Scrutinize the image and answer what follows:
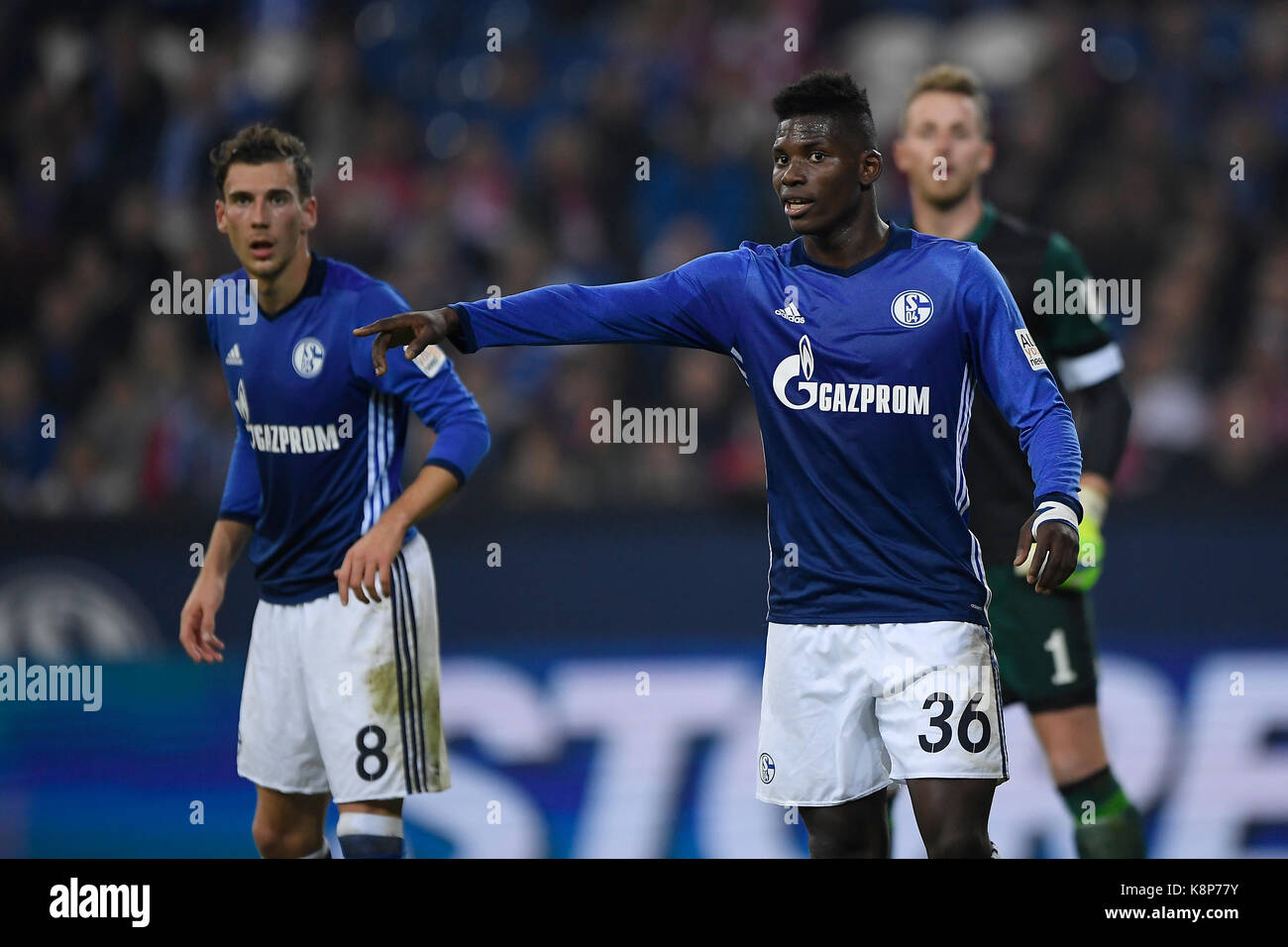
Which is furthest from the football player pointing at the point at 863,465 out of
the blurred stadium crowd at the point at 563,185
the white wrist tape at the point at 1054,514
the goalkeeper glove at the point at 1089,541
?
the blurred stadium crowd at the point at 563,185

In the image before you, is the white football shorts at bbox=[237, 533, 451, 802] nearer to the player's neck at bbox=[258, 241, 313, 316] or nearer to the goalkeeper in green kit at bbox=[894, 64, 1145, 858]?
the player's neck at bbox=[258, 241, 313, 316]

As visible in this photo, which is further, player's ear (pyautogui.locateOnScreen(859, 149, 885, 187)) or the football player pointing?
player's ear (pyautogui.locateOnScreen(859, 149, 885, 187))

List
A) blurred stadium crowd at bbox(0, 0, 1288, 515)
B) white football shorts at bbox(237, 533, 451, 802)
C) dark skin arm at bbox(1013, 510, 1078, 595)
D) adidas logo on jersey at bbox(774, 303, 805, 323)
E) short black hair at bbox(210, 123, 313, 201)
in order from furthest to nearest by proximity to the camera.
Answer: blurred stadium crowd at bbox(0, 0, 1288, 515), short black hair at bbox(210, 123, 313, 201), white football shorts at bbox(237, 533, 451, 802), adidas logo on jersey at bbox(774, 303, 805, 323), dark skin arm at bbox(1013, 510, 1078, 595)

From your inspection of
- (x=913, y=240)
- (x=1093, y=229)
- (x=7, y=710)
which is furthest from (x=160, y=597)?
(x=1093, y=229)

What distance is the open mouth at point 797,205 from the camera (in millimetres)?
4258

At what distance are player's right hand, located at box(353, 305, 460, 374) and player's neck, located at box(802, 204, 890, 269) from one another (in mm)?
968

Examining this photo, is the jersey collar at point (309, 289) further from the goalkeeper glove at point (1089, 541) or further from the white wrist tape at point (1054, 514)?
the white wrist tape at point (1054, 514)

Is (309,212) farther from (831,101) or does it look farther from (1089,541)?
(1089,541)

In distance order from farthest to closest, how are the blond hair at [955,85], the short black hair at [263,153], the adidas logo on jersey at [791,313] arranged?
the blond hair at [955,85] → the short black hair at [263,153] → the adidas logo on jersey at [791,313]

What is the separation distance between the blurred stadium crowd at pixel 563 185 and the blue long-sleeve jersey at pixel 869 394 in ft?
10.0

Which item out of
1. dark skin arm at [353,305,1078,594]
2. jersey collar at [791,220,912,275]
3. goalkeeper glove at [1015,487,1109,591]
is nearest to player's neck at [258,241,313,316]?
dark skin arm at [353,305,1078,594]

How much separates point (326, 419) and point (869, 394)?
1.73 metres

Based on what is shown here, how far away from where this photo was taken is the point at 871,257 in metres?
4.36

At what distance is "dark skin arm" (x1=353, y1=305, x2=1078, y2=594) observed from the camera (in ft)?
12.3
